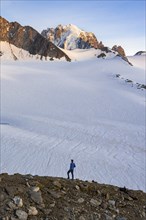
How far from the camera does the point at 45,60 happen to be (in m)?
120

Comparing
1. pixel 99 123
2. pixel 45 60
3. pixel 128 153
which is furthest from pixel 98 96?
pixel 45 60

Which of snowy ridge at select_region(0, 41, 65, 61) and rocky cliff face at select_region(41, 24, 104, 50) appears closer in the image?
snowy ridge at select_region(0, 41, 65, 61)

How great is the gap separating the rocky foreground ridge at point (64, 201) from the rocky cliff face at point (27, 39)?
113831 mm

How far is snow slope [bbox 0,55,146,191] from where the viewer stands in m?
27.0

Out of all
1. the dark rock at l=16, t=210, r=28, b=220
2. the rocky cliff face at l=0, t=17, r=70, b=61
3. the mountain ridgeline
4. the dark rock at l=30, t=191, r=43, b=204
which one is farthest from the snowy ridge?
the dark rock at l=16, t=210, r=28, b=220

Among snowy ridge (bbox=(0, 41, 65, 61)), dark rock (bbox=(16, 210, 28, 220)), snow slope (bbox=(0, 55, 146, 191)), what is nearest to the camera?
dark rock (bbox=(16, 210, 28, 220))

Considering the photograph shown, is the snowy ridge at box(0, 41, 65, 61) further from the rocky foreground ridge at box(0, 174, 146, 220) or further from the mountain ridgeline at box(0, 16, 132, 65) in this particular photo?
the rocky foreground ridge at box(0, 174, 146, 220)

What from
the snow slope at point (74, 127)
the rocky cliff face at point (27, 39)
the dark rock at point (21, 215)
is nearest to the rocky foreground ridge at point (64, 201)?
the dark rock at point (21, 215)

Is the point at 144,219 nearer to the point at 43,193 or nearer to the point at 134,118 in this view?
the point at 43,193

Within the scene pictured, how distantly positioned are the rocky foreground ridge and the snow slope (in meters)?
11.1

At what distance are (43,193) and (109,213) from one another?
77.9 inches

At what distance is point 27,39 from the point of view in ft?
455

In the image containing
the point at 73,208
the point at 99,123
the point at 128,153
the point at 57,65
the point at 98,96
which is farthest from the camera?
the point at 57,65

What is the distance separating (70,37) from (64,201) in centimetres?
17580
